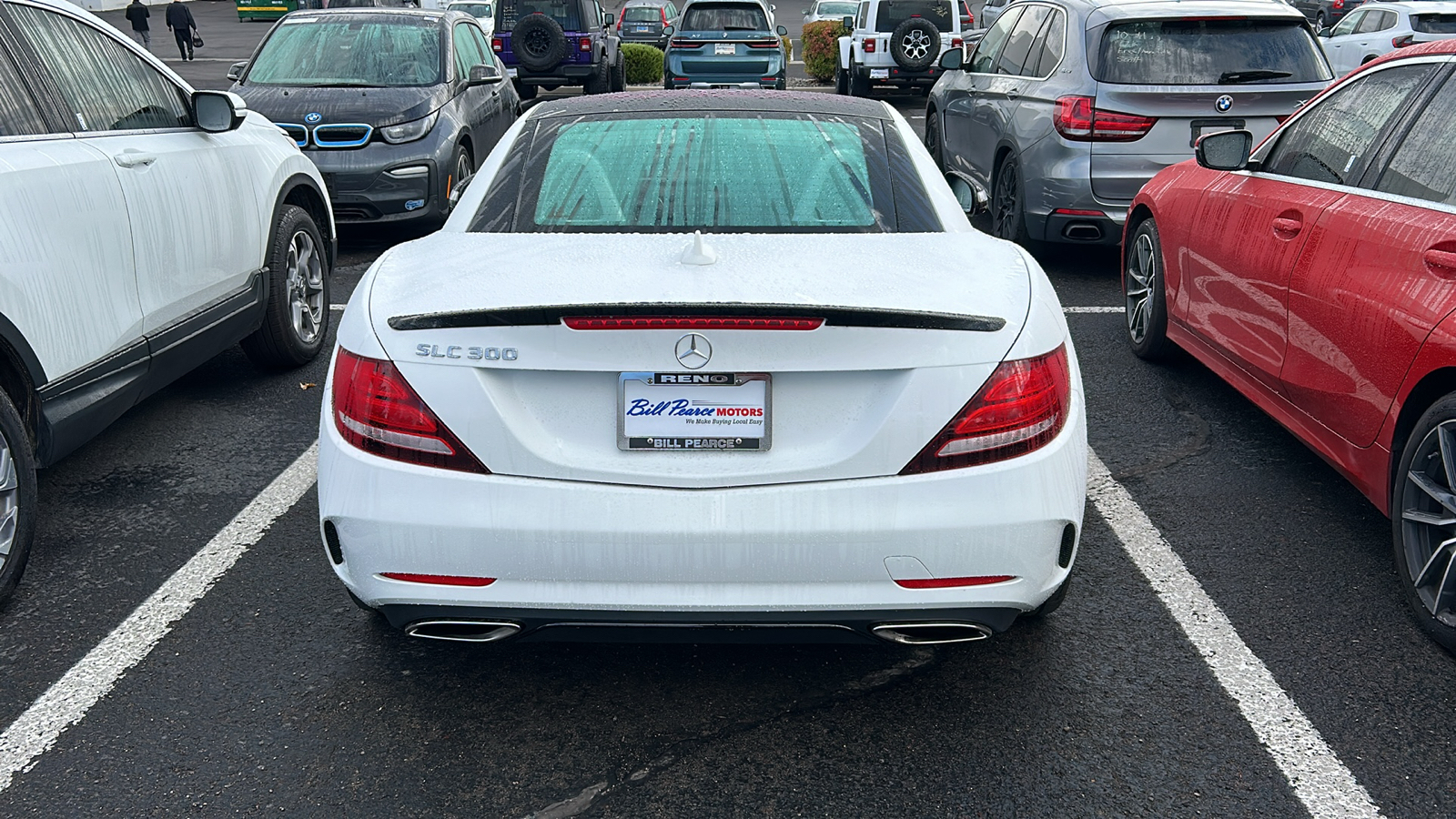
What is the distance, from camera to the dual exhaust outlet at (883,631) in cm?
282

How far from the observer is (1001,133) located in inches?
336

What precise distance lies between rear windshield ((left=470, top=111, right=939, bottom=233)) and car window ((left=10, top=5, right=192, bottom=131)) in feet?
6.06

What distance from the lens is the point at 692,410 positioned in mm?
2688

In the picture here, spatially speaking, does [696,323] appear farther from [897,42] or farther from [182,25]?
[182,25]

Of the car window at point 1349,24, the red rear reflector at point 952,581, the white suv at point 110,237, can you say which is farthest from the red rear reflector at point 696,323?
the car window at point 1349,24

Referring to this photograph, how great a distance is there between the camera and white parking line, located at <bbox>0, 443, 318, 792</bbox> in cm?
303

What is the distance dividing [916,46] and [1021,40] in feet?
37.3

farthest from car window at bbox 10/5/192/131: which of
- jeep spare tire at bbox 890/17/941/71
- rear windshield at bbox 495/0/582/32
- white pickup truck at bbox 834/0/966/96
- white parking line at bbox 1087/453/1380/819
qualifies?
rear windshield at bbox 495/0/582/32

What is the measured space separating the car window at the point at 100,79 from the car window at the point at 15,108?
232 mm

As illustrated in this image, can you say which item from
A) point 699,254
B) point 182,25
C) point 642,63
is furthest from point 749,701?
point 182,25

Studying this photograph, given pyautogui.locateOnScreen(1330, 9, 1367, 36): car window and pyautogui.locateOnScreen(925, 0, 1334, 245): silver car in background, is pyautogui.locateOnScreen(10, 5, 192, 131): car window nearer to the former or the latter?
pyautogui.locateOnScreen(925, 0, 1334, 245): silver car in background

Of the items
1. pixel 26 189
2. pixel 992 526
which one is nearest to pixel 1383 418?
Result: pixel 992 526

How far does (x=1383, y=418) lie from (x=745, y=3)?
55.5 ft

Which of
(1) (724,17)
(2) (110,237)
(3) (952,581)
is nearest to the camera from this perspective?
(3) (952,581)
